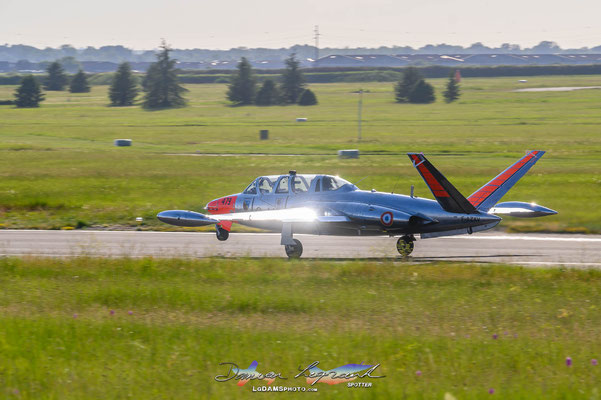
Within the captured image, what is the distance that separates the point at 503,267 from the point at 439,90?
498 ft

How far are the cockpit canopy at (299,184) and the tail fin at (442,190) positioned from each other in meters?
3.34

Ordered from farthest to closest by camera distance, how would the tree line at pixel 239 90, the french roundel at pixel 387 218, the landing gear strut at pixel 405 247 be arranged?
the tree line at pixel 239 90, the landing gear strut at pixel 405 247, the french roundel at pixel 387 218

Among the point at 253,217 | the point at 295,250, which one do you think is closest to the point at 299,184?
the point at 253,217

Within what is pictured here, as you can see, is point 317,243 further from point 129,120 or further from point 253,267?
point 129,120

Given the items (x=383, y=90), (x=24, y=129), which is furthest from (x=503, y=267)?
(x=383, y=90)

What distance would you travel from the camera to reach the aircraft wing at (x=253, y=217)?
21.5 meters

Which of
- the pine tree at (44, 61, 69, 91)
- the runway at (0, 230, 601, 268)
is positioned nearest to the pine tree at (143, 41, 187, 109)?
the pine tree at (44, 61, 69, 91)

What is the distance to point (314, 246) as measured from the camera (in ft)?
80.6

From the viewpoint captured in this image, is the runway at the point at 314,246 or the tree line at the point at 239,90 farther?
the tree line at the point at 239,90

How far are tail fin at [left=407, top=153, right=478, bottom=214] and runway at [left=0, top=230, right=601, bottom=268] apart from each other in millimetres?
2013

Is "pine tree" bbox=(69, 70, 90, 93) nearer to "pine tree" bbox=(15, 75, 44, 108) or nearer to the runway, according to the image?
"pine tree" bbox=(15, 75, 44, 108)

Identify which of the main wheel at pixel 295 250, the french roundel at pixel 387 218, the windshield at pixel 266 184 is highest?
the windshield at pixel 266 184

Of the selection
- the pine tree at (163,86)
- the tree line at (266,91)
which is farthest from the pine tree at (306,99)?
the pine tree at (163,86)

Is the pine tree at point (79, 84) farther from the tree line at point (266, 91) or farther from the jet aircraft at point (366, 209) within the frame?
the jet aircraft at point (366, 209)
